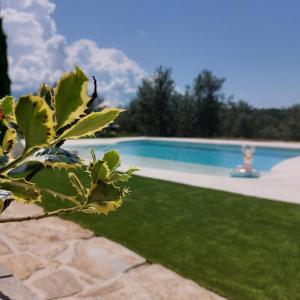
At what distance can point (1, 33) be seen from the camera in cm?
1424

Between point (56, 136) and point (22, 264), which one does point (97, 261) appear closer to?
point (22, 264)

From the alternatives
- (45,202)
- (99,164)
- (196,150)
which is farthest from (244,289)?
(196,150)

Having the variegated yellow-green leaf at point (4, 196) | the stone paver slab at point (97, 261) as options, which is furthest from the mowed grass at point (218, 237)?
the variegated yellow-green leaf at point (4, 196)

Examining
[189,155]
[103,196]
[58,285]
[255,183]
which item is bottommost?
[58,285]

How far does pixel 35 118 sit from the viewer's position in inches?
21.9

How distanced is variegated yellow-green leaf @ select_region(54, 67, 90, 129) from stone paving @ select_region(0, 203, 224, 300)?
3.16 m

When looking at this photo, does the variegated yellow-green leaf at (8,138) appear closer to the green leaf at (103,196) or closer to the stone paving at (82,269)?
the green leaf at (103,196)

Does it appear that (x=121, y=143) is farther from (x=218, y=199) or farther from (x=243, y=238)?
(x=243, y=238)

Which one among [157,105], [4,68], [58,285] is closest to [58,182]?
[58,285]

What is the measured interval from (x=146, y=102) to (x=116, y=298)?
3405cm

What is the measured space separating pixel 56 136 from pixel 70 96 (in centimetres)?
14

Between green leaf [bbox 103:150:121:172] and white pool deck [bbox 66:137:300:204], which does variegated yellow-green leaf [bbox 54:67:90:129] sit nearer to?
green leaf [bbox 103:150:121:172]

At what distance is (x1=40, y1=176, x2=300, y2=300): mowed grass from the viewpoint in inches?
Answer: 157

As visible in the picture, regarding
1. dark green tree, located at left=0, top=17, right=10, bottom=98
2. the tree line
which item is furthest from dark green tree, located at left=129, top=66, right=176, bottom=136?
dark green tree, located at left=0, top=17, right=10, bottom=98
